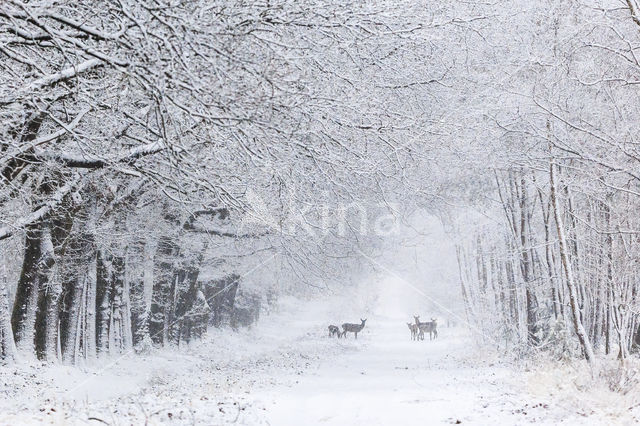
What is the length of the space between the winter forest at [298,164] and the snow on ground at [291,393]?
9 centimetres

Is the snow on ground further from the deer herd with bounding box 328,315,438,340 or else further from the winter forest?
the deer herd with bounding box 328,315,438,340

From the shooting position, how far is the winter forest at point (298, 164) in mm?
5930

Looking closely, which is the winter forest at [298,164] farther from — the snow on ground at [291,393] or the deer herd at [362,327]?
the deer herd at [362,327]

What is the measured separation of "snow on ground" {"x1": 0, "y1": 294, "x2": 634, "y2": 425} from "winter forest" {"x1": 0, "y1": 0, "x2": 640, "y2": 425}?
88 millimetres

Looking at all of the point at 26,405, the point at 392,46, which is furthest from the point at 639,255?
the point at 26,405

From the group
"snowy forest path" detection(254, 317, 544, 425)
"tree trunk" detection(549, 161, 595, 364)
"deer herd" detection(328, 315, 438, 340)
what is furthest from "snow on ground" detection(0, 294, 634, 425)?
"deer herd" detection(328, 315, 438, 340)

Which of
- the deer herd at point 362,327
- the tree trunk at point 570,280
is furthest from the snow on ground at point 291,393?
the deer herd at point 362,327

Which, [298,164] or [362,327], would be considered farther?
[362,327]

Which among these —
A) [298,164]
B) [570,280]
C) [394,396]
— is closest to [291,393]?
[394,396]

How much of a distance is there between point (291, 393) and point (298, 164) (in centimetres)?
500

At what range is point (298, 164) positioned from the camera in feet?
28.9

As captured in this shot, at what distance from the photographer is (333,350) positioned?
25312 millimetres

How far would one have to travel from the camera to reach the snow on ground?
8.05m

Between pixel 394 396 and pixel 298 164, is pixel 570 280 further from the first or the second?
pixel 298 164
